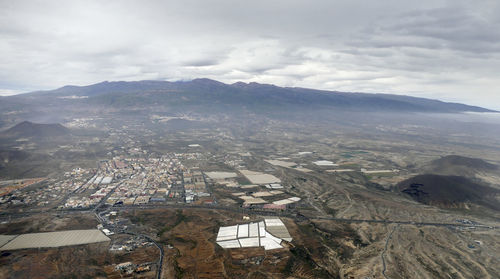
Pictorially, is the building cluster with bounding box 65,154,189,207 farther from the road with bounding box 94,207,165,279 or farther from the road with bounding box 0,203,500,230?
the road with bounding box 94,207,165,279

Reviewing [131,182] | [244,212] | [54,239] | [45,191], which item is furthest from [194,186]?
[45,191]

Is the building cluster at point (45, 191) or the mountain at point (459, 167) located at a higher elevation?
the mountain at point (459, 167)

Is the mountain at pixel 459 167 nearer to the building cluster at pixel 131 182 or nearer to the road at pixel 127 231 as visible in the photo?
the building cluster at pixel 131 182

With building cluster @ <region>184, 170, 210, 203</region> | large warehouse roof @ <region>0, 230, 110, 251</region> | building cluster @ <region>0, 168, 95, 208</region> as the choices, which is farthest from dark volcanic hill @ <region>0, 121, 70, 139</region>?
large warehouse roof @ <region>0, 230, 110, 251</region>

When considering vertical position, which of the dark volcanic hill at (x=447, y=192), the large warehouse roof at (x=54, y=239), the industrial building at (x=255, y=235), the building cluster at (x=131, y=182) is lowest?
the building cluster at (x=131, y=182)

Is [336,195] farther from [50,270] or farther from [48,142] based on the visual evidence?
[48,142]

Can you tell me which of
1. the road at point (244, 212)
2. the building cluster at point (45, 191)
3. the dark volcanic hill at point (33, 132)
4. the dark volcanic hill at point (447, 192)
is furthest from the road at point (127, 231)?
the dark volcanic hill at point (33, 132)

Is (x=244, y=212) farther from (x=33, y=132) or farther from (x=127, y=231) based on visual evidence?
(x=33, y=132)
